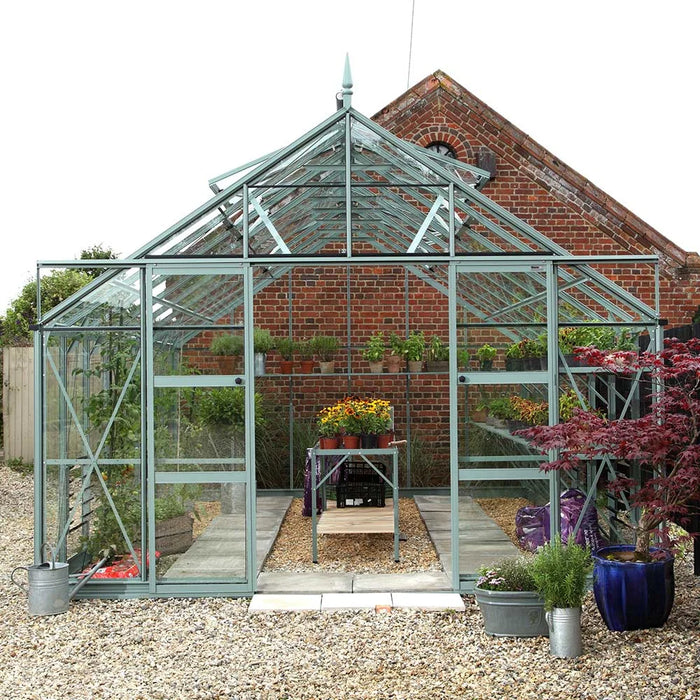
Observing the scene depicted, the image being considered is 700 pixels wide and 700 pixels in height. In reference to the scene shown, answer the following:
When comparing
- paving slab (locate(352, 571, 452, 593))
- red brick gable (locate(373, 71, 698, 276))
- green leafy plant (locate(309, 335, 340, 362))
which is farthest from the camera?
red brick gable (locate(373, 71, 698, 276))

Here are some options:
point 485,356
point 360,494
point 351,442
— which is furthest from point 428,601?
point 360,494

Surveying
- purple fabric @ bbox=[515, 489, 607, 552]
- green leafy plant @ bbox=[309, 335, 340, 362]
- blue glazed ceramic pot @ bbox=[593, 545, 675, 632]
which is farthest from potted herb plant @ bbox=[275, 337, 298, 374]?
blue glazed ceramic pot @ bbox=[593, 545, 675, 632]

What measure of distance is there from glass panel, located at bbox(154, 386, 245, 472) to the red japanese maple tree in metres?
2.32

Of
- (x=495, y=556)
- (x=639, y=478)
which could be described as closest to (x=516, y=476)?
(x=495, y=556)

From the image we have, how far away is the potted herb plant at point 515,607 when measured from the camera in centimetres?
587

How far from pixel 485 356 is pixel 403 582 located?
1.95m

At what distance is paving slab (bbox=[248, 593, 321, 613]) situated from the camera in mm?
6594

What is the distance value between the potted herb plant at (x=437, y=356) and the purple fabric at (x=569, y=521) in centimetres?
373

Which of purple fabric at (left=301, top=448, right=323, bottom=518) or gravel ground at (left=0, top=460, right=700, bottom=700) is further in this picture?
purple fabric at (left=301, top=448, right=323, bottom=518)

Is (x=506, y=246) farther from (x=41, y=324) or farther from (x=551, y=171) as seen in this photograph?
(x=41, y=324)

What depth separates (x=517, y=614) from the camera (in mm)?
5879

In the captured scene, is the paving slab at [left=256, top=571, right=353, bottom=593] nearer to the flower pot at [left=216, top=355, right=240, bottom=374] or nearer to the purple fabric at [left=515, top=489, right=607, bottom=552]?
the purple fabric at [left=515, top=489, right=607, bottom=552]

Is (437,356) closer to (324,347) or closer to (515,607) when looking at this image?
(324,347)

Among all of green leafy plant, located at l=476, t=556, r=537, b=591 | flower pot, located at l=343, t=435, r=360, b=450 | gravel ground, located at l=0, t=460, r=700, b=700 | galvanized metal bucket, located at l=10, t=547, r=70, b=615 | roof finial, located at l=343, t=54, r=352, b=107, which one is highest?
roof finial, located at l=343, t=54, r=352, b=107
